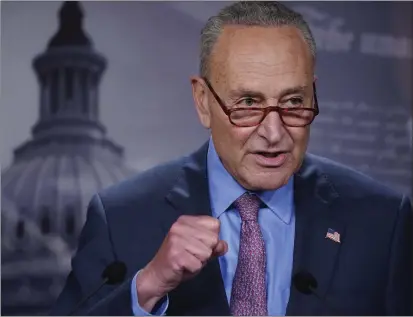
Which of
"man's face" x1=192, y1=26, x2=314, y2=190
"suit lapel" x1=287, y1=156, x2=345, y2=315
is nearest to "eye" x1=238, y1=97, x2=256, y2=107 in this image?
"man's face" x1=192, y1=26, x2=314, y2=190

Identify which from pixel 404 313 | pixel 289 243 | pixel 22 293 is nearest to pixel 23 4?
pixel 22 293

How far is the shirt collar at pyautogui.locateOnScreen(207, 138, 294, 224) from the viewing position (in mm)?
1905

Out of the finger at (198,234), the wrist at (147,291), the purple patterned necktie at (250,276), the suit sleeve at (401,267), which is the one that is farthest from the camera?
the suit sleeve at (401,267)

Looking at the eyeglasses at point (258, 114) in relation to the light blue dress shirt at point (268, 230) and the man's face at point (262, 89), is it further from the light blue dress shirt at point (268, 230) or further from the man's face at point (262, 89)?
the light blue dress shirt at point (268, 230)

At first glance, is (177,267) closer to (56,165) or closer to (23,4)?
(56,165)

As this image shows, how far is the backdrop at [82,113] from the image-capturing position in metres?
1.99

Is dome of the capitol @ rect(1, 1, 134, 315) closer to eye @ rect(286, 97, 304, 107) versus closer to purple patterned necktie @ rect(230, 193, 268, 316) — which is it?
purple patterned necktie @ rect(230, 193, 268, 316)

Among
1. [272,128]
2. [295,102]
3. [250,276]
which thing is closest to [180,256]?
[250,276]

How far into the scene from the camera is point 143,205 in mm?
1951

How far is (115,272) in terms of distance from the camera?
190cm

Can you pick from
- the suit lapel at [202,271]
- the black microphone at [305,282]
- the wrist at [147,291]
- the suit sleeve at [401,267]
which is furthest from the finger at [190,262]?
the suit sleeve at [401,267]

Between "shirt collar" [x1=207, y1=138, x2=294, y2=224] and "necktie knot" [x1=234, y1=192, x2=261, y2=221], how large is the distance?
0.01m

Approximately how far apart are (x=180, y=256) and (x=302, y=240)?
0.41 meters

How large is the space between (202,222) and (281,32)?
54 cm
